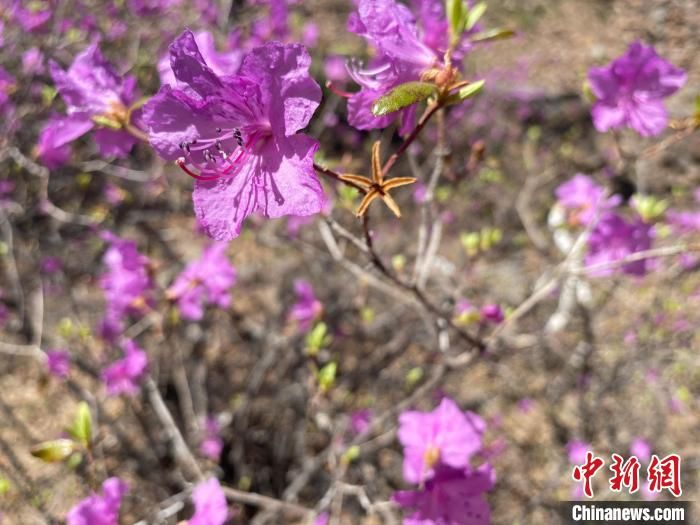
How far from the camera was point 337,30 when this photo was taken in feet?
20.4

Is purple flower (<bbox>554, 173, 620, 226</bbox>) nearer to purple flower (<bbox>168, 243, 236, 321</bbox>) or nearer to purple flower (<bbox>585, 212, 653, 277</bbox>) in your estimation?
purple flower (<bbox>585, 212, 653, 277</bbox>)

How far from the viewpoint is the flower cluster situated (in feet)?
4.19

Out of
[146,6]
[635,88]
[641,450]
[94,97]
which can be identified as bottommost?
[641,450]

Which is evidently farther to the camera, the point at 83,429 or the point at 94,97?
the point at 83,429

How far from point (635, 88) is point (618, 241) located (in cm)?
64

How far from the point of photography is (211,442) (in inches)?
99.1

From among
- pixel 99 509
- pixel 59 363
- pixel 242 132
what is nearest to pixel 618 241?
pixel 242 132

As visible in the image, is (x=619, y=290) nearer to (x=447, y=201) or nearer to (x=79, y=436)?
(x=447, y=201)

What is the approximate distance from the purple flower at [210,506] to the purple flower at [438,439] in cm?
52

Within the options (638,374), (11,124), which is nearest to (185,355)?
(11,124)

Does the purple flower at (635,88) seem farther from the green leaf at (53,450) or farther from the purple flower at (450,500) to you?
the green leaf at (53,450)

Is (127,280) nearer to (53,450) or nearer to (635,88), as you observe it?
(53,450)

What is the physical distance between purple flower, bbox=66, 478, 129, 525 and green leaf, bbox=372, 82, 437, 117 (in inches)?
45.9

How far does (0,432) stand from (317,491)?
1.88m
